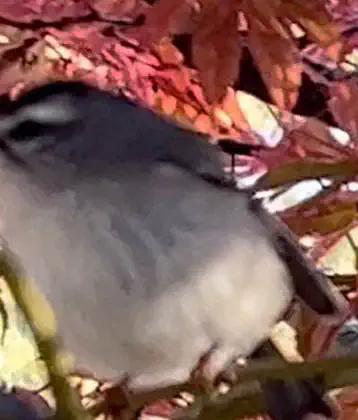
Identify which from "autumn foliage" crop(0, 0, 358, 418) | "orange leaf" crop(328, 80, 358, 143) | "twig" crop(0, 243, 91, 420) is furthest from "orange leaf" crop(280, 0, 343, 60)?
"twig" crop(0, 243, 91, 420)

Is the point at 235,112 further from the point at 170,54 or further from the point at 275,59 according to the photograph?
the point at 275,59

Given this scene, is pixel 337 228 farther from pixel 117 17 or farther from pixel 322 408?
pixel 117 17

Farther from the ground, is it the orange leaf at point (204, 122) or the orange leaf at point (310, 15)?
the orange leaf at point (310, 15)

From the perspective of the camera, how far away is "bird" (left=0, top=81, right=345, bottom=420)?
1.87 ft

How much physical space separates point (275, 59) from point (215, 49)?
1.6 inches

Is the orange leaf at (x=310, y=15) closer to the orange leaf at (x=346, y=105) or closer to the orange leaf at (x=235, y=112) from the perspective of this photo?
the orange leaf at (x=346, y=105)

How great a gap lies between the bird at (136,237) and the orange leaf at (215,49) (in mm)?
60

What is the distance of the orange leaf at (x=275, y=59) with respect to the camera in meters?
0.59

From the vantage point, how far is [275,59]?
0.60 meters

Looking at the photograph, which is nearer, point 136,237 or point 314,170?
point 314,170

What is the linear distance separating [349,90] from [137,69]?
0.54ft

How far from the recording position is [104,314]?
58 cm

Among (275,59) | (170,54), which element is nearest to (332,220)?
(275,59)

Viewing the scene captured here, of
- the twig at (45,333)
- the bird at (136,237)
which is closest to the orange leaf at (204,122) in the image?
the bird at (136,237)
